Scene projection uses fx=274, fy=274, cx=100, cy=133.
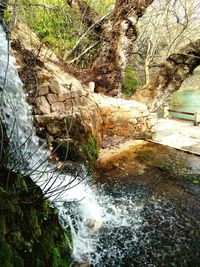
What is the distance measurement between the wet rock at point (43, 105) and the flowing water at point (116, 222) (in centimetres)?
89

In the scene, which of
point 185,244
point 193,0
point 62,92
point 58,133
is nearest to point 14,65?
point 62,92

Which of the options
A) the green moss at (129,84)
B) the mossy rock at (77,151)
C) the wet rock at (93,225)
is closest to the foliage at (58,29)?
the green moss at (129,84)

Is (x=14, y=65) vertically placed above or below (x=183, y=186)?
above

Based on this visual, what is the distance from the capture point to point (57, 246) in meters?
3.46

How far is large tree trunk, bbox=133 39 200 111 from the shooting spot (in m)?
11.0

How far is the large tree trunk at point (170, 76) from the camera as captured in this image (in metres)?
11.0

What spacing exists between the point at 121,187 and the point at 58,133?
7.17 feet

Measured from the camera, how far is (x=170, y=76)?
448 inches

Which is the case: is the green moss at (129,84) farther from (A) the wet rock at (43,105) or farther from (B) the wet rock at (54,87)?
(A) the wet rock at (43,105)

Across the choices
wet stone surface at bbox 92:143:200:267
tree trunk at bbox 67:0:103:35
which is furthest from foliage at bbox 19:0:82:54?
wet stone surface at bbox 92:143:200:267

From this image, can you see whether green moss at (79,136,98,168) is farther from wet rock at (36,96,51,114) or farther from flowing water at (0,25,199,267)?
wet rock at (36,96,51,114)

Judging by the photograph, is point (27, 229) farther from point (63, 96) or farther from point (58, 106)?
point (63, 96)

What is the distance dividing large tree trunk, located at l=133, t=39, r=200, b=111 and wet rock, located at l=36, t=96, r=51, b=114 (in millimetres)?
5538

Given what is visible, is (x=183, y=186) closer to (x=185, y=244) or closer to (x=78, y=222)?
(x=185, y=244)
